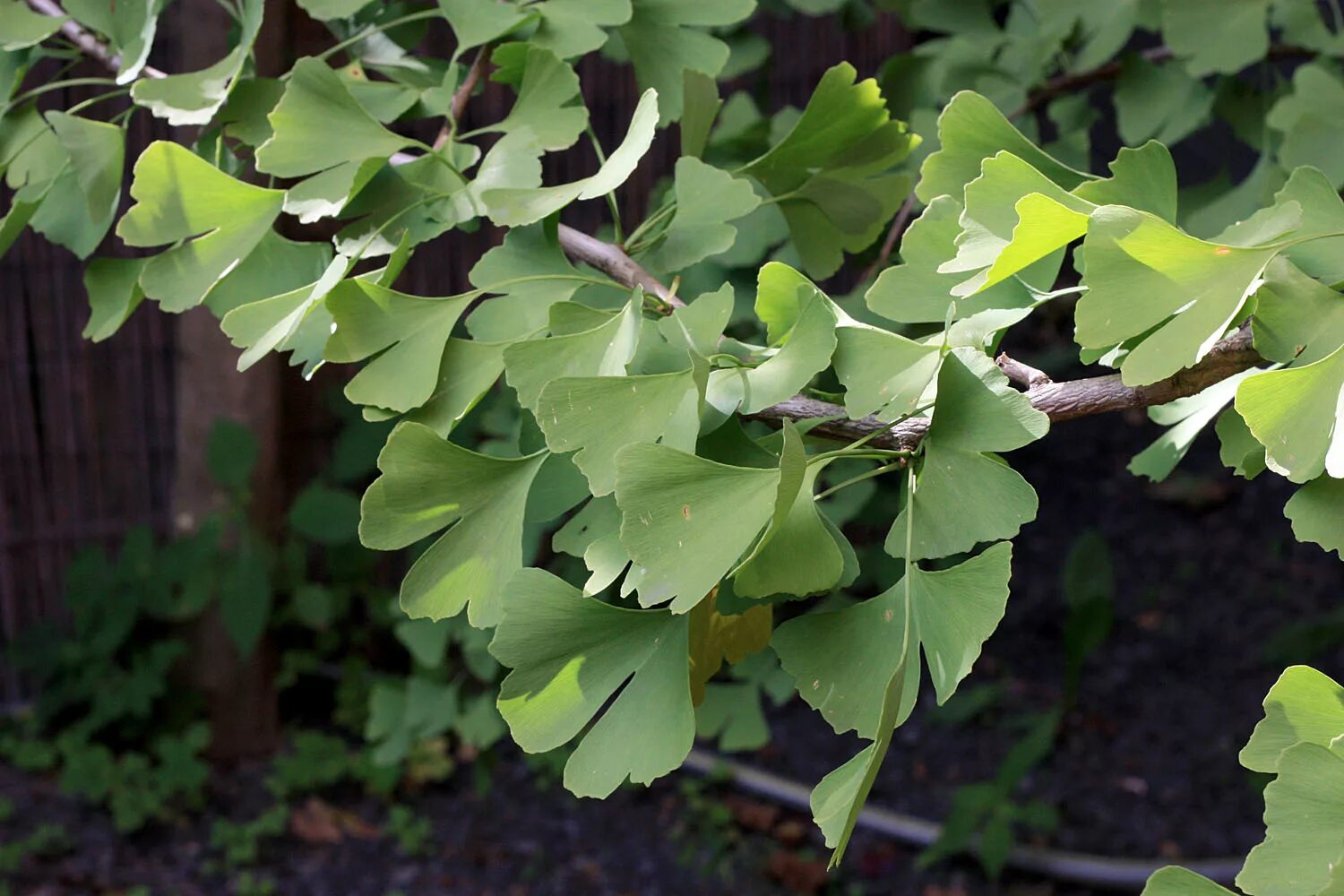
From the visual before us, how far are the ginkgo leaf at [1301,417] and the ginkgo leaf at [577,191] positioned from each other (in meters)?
0.23

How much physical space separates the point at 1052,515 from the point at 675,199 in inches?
90.2

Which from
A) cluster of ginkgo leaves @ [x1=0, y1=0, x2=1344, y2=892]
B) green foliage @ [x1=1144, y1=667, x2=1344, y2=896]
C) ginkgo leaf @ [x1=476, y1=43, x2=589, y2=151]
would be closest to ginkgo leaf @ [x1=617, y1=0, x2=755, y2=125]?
cluster of ginkgo leaves @ [x1=0, y1=0, x2=1344, y2=892]

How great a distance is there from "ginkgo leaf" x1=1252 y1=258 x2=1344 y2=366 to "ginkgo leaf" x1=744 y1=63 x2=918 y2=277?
262 millimetres

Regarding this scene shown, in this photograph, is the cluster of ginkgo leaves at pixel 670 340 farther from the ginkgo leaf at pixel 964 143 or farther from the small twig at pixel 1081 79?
the small twig at pixel 1081 79

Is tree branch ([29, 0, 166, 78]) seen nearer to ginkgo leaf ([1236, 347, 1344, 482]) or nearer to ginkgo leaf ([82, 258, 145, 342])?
ginkgo leaf ([82, 258, 145, 342])

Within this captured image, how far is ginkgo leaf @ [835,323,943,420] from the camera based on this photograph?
1.36 feet

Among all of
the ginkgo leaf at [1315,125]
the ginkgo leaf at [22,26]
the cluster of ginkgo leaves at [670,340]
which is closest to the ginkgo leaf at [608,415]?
the cluster of ginkgo leaves at [670,340]

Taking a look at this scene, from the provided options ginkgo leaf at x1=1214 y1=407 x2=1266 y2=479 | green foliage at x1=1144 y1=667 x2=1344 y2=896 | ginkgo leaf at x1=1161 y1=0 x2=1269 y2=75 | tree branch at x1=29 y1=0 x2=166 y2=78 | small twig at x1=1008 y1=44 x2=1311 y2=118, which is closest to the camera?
green foliage at x1=1144 y1=667 x2=1344 y2=896

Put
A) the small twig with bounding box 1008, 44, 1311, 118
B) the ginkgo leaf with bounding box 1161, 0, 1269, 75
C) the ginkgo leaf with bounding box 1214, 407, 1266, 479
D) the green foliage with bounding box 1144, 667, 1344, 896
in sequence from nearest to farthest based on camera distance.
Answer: the green foliage with bounding box 1144, 667, 1344, 896 → the ginkgo leaf with bounding box 1214, 407, 1266, 479 → the ginkgo leaf with bounding box 1161, 0, 1269, 75 → the small twig with bounding box 1008, 44, 1311, 118

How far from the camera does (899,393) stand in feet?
1.36

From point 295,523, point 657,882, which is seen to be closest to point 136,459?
point 295,523

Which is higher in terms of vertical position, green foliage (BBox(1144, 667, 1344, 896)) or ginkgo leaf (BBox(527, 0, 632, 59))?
ginkgo leaf (BBox(527, 0, 632, 59))

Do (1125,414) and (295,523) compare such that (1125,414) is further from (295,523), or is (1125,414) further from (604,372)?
(604,372)

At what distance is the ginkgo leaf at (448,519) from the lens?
17.8 inches
